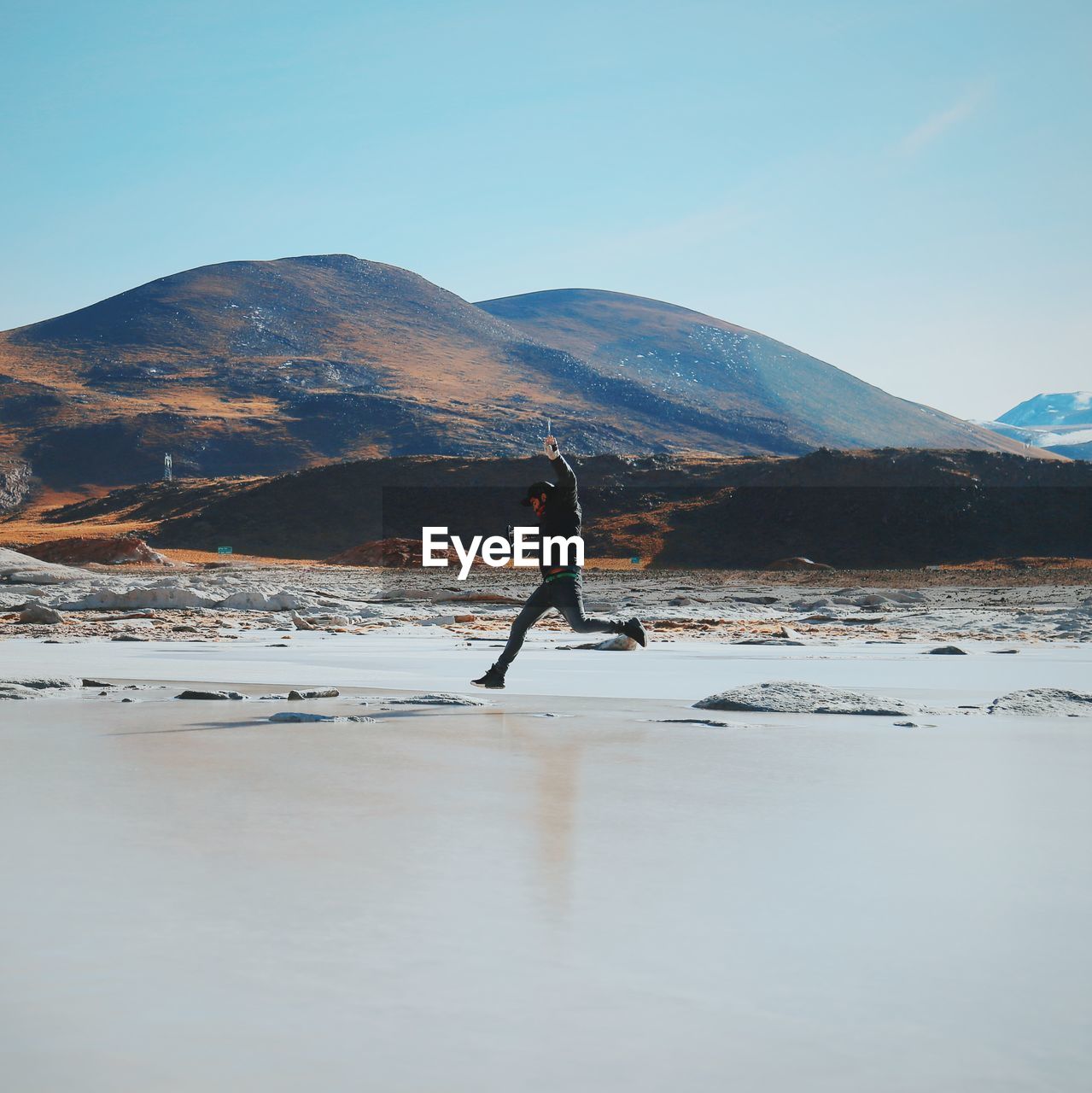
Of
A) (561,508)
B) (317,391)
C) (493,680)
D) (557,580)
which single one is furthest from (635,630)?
(317,391)

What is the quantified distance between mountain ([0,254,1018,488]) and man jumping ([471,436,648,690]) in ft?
328

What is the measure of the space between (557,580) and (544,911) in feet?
18.4

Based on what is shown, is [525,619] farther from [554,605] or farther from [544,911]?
[544,911]

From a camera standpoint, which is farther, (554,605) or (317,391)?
(317,391)

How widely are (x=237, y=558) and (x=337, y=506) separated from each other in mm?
16778

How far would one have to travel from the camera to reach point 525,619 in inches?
351

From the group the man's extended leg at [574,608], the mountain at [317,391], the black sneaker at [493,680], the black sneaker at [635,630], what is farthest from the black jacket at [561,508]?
the mountain at [317,391]

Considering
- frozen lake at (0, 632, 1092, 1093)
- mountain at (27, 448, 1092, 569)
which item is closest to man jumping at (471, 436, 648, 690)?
frozen lake at (0, 632, 1092, 1093)

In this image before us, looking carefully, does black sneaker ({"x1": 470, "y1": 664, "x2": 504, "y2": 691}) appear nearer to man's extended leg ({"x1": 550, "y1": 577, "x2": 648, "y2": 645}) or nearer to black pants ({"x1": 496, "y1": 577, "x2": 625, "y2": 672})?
black pants ({"x1": 496, "y1": 577, "x2": 625, "y2": 672})

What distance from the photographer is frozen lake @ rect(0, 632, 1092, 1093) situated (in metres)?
2.30

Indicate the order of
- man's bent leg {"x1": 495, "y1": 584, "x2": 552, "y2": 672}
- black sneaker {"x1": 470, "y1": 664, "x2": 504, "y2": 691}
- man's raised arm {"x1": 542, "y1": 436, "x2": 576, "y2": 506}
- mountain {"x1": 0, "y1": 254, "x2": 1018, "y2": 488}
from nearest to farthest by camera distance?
man's raised arm {"x1": 542, "y1": 436, "x2": 576, "y2": 506} → man's bent leg {"x1": 495, "y1": 584, "x2": 552, "y2": 672} → black sneaker {"x1": 470, "y1": 664, "x2": 504, "y2": 691} → mountain {"x1": 0, "y1": 254, "x2": 1018, "y2": 488}

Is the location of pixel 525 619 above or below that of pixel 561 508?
below

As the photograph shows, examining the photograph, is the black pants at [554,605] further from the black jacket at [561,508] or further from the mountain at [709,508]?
the mountain at [709,508]

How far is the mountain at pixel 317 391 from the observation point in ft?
374
